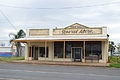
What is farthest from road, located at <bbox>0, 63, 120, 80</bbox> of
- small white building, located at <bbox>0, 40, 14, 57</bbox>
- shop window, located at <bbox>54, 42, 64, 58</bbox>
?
small white building, located at <bbox>0, 40, 14, 57</bbox>

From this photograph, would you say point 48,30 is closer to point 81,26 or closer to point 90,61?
point 81,26

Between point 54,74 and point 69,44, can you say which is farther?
point 69,44

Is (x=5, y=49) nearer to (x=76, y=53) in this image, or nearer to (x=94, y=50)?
(x=76, y=53)

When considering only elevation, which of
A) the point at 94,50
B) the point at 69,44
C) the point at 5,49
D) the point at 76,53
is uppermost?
the point at 69,44

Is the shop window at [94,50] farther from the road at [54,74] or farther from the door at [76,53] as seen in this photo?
the road at [54,74]

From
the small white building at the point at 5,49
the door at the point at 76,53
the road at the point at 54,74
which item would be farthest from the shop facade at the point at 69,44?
the small white building at the point at 5,49

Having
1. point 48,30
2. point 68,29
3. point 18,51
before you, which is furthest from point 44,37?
point 18,51

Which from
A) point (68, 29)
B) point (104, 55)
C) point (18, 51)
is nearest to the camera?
point (104, 55)

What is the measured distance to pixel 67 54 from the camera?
2988 centimetres

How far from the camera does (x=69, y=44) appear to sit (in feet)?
97.6

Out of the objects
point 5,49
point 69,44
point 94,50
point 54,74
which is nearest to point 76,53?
point 69,44

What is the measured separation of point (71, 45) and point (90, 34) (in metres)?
3.24

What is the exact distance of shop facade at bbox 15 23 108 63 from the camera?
93.1 feet

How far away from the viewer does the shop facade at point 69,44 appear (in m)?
28.4
